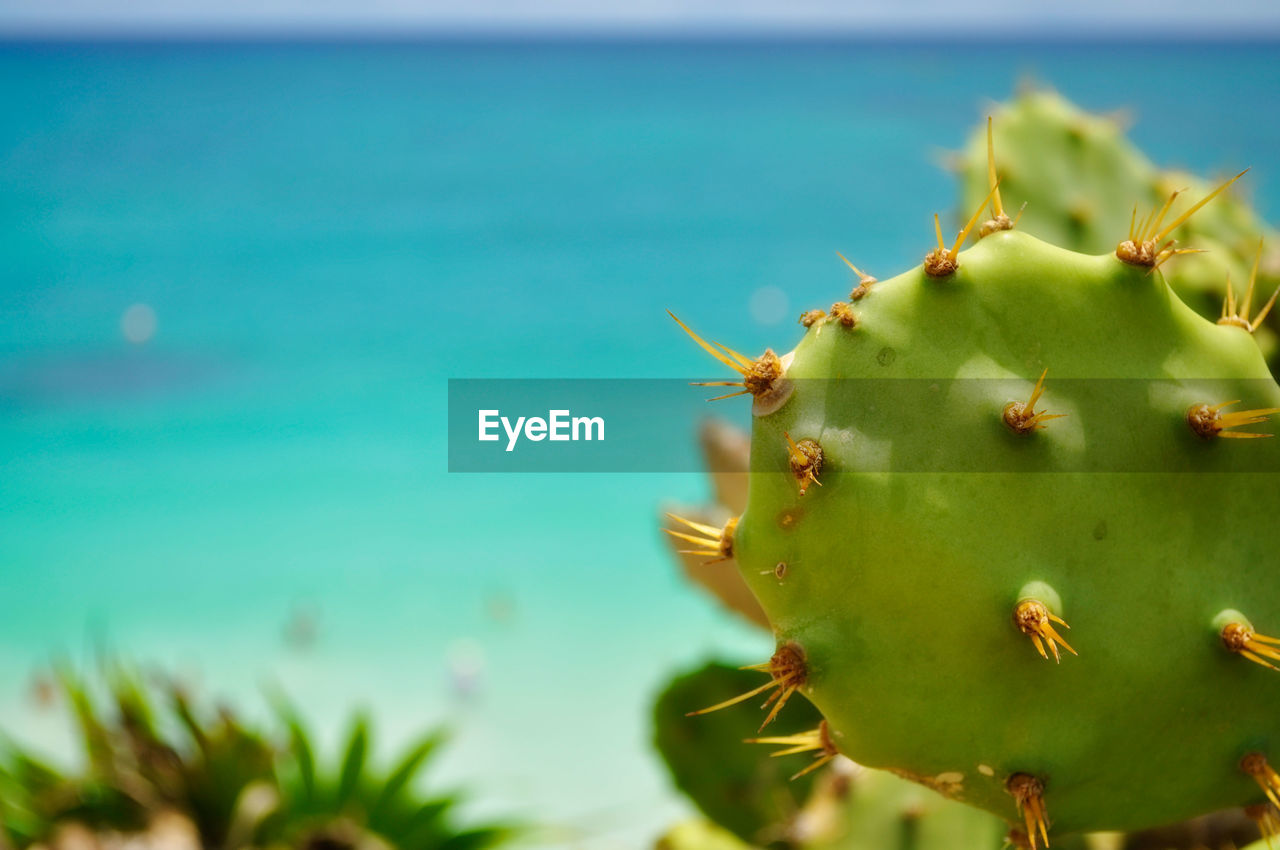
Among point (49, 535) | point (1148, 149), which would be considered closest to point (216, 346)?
point (49, 535)

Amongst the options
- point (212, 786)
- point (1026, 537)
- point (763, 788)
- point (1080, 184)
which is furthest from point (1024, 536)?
point (212, 786)

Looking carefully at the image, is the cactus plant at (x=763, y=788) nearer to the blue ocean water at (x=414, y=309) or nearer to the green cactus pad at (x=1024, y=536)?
the green cactus pad at (x=1024, y=536)

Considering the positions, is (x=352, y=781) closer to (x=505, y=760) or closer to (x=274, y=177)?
(x=505, y=760)

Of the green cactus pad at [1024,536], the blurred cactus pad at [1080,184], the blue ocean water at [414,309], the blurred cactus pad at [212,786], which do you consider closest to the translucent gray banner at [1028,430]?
the green cactus pad at [1024,536]

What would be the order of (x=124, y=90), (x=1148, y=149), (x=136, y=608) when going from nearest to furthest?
(x=136, y=608)
(x=1148, y=149)
(x=124, y=90)

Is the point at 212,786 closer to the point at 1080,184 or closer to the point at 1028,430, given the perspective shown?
the point at 1080,184
